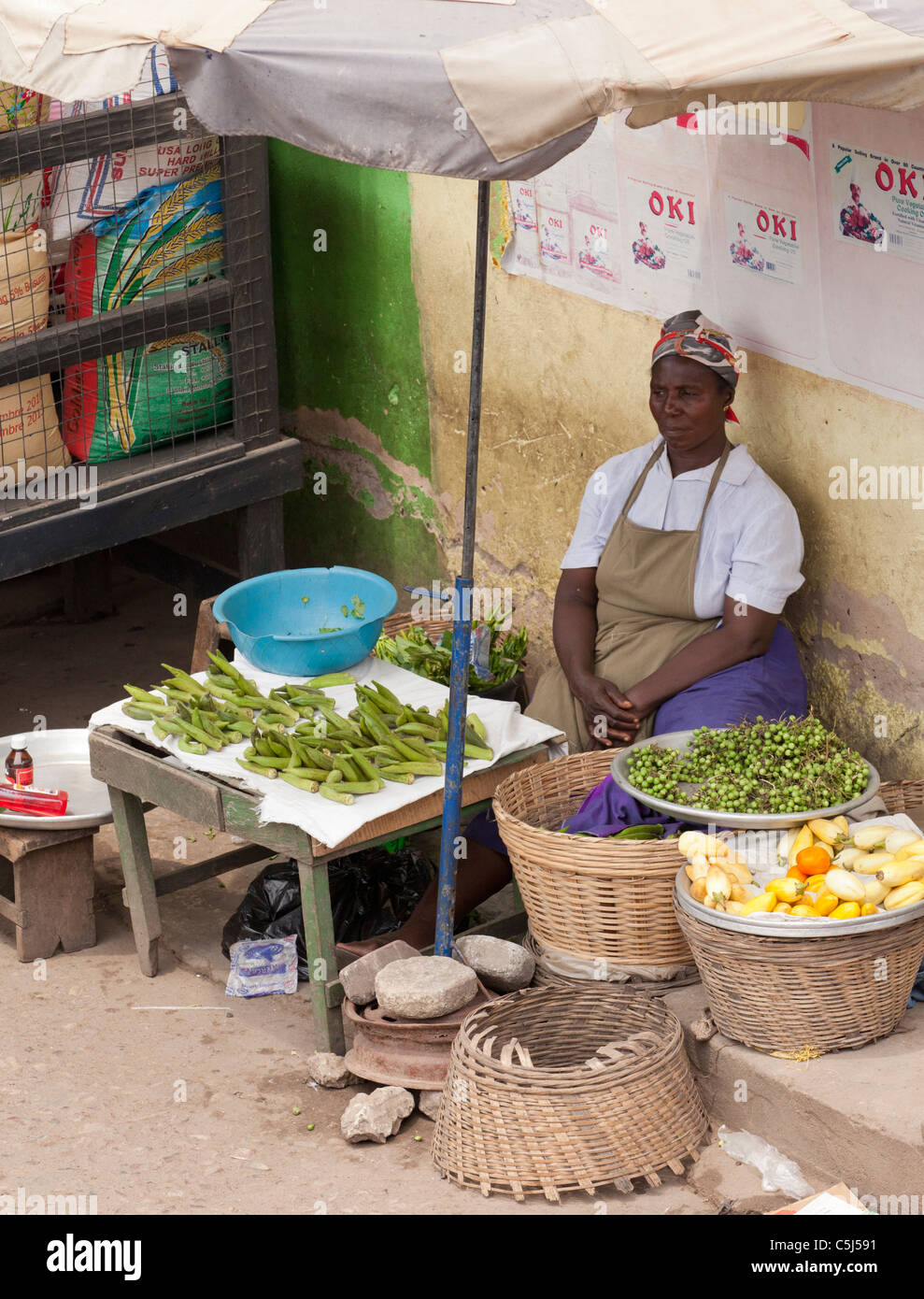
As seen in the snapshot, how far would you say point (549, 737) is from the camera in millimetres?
4664

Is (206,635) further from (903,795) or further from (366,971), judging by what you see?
(903,795)

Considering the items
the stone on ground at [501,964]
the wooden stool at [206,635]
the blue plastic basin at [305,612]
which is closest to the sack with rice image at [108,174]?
the wooden stool at [206,635]

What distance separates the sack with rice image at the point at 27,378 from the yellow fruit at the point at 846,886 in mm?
3326

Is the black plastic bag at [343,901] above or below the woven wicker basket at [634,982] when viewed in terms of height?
below

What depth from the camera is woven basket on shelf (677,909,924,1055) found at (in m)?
3.72

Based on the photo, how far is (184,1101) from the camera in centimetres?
434

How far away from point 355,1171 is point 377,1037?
35 centimetres

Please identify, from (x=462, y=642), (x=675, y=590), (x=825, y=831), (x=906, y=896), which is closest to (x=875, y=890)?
(x=906, y=896)

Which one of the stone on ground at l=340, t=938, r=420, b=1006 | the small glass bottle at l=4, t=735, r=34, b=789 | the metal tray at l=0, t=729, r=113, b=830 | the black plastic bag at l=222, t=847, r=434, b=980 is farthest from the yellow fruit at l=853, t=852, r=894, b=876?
the small glass bottle at l=4, t=735, r=34, b=789

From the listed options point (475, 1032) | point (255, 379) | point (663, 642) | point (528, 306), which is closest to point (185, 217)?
point (255, 379)

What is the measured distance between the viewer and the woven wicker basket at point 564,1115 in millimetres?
3736

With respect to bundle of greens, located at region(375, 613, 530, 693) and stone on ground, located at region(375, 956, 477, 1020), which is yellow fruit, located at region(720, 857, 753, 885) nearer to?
stone on ground, located at region(375, 956, 477, 1020)

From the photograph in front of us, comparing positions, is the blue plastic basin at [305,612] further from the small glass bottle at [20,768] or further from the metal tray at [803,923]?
the metal tray at [803,923]

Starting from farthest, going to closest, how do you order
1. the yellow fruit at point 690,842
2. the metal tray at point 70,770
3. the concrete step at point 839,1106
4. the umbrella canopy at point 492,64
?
the metal tray at point 70,770 < the yellow fruit at point 690,842 < the concrete step at point 839,1106 < the umbrella canopy at point 492,64
